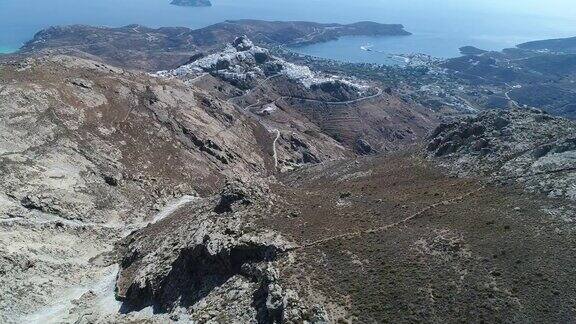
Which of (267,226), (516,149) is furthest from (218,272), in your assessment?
(516,149)

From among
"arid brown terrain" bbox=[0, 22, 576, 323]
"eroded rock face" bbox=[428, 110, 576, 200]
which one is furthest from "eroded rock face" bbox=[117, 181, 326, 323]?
"eroded rock face" bbox=[428, 110, 576, 200]

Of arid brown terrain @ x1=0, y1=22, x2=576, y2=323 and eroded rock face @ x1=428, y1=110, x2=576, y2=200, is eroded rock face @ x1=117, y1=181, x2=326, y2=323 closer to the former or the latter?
arid brown terrain @ x1=0, y1=22, x2=576, y2=323

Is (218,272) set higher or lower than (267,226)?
lower

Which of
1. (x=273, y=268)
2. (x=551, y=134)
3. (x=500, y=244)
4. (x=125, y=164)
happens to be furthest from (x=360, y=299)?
(x=125, y=164)

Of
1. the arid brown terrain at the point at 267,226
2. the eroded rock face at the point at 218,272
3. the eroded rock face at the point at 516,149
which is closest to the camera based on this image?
the arid brown terrain at the point at 267,226

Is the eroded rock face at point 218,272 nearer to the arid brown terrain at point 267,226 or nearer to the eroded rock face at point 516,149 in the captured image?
the arid brown terrain at point 267,226

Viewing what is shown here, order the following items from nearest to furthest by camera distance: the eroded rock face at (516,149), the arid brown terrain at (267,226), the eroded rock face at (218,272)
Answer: the arid brown terrain at (267,226), the eroded rock face at (218,272), the eroded rock face at (516,149)

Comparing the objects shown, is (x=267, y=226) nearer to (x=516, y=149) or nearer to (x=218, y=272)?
(x=218, y=272)

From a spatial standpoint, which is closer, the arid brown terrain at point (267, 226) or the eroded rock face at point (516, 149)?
the arid brown terrain at point (267, 226)

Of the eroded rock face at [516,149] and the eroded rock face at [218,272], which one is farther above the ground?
the eroded rock face at [516,149]

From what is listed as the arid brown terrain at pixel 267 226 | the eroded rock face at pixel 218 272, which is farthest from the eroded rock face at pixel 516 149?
the eroded rock face at pixel 218 272
